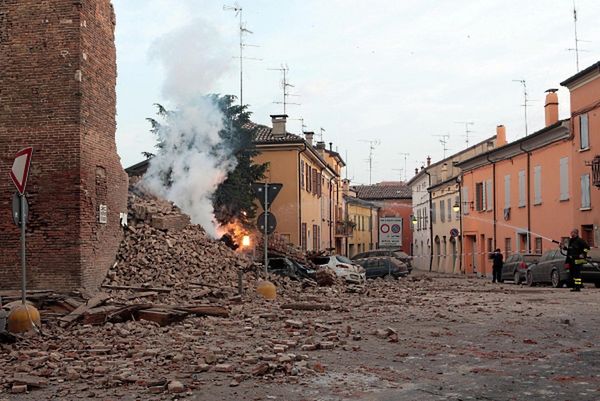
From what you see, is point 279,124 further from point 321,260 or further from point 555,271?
point 555,271

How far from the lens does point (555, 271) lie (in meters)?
26.6

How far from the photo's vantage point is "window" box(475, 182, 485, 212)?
1891 inches

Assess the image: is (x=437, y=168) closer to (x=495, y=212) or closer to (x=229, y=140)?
(x=495, y=212)

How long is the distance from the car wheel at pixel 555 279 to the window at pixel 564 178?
304 inches

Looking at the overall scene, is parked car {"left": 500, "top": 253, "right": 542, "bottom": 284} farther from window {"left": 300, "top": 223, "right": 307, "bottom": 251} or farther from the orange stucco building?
window {"left": 300, "top": 223, "right": 307, "bottom": 251}

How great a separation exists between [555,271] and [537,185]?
39.1ft

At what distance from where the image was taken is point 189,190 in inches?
1265

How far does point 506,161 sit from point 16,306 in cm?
3510

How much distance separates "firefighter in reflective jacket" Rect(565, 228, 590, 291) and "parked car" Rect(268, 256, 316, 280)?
30.6 ft

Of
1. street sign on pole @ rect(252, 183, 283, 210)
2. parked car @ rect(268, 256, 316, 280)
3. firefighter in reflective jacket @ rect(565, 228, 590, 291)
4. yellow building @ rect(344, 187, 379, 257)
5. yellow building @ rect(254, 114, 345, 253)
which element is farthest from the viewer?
yellow building @ rect(344, 187, 379, 257)

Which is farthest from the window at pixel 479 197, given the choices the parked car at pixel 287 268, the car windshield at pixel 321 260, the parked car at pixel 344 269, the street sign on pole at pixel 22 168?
the street sign on pole at pixel 22 168

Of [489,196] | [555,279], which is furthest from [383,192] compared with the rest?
[555,279]

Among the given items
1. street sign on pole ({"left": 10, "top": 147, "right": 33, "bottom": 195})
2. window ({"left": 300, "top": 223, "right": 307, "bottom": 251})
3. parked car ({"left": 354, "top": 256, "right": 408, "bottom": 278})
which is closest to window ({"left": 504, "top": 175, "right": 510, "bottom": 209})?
parked car ({"left": 354, "top": 256, "right": 408, "bottom": 278})

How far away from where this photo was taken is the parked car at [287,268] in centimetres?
2632
